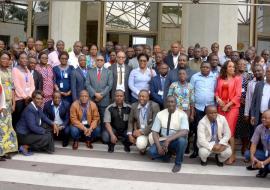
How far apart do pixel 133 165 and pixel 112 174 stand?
2.27 feet

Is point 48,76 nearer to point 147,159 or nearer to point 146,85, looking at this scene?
point 146,85

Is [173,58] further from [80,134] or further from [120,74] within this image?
[80,134]

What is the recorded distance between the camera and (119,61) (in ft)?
31.2

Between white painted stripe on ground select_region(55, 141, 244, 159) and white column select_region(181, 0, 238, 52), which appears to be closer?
white painted stripe on ground select_region(55, 141, 244, 159)

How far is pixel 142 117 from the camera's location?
8820 millimetres

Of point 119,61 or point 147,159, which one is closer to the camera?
point 147,159

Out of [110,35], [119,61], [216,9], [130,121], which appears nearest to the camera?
[130,121]

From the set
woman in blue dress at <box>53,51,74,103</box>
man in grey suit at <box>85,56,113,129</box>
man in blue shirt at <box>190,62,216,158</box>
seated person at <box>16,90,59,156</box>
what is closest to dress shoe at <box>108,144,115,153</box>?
man in grey suit at <box>85,56,113,129</box>

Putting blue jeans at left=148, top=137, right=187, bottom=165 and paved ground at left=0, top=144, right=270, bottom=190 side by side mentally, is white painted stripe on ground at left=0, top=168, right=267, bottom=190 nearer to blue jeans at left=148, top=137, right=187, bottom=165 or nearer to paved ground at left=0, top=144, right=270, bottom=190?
paved ground at left=0, top=144, right=270, bottom=190

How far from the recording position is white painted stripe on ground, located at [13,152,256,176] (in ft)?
25.3

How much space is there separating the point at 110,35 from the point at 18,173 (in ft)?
31.4

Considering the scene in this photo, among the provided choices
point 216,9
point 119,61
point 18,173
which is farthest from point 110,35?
point 18,173

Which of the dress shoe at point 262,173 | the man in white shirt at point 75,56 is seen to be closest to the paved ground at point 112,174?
the dress shoe at point 262,173

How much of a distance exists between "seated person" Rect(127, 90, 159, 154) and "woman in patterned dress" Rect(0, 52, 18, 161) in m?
2.30
